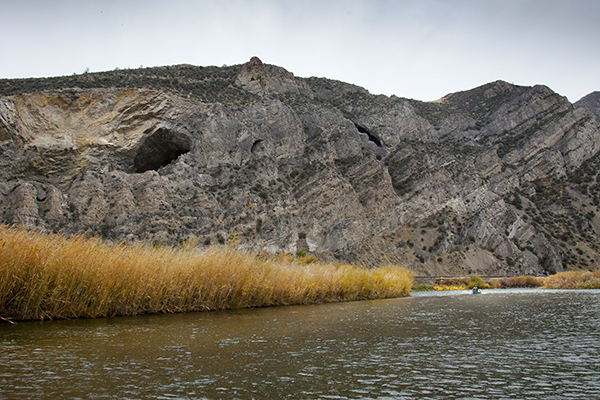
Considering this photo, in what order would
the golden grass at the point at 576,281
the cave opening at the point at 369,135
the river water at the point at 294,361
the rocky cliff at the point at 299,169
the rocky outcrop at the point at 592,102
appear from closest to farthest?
1. the river water at the point at 294,361
2. the golden grass at the point at 576,281
3. the rocky cliff at the point at 299,169
4. the cave opening at the point at 369,135
5. the rocky outcrop at the point at 592,102

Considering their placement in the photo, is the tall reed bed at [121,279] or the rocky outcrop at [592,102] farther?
the rocky outcrop at [592,102]

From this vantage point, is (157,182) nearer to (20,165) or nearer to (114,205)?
A: (114,205)

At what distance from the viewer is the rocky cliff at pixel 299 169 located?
50.0 meters

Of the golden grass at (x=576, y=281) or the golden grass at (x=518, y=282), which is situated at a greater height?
the golden grass at (x=576, y=281)

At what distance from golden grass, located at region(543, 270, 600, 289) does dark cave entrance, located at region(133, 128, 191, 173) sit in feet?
162

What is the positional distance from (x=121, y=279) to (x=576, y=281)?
159 feet

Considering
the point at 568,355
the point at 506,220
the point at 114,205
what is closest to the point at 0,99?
the point at 114,205

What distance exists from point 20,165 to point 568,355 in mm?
57060

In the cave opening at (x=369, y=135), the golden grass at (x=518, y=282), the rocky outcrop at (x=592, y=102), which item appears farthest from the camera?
the rocky outcrop at (x=592, y=102)

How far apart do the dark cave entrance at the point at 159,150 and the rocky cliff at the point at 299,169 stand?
18 cm

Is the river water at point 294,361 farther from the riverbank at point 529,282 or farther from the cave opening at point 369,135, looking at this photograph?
the cave opening at point 369,135

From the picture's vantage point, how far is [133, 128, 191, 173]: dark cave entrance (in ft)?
192

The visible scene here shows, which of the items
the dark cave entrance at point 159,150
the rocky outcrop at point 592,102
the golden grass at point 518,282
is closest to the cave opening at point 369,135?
the golden grass at point 518,282

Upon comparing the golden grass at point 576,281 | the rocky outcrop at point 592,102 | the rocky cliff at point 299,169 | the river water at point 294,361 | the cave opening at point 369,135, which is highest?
the rocky outcrop at point 592,102
